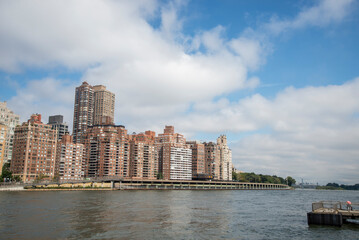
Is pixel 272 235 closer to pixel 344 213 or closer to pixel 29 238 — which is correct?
pixel 344 213

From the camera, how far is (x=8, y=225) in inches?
2045

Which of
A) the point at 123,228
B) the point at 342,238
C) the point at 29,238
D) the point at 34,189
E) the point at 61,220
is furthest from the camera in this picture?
the point at 34,189

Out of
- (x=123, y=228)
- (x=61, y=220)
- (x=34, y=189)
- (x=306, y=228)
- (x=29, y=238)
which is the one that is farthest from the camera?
(x=34, y=189)

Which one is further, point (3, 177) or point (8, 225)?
point (3, 177)

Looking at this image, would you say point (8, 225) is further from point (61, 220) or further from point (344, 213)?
point (344, 213)

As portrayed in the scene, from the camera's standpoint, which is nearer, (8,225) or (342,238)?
(342,238)

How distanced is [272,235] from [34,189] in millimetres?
161330

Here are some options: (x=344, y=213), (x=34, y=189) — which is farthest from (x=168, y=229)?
(x=34, y=189)

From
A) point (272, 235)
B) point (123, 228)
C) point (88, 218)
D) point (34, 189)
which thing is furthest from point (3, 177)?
point (272, 235)

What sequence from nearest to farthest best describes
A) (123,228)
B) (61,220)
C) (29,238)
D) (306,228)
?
(29,238) < (123,228) < (306,228) < (61,220)

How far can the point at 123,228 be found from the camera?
50.6 m

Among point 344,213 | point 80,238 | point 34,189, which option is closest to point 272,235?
point 344,213

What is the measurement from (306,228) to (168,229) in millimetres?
24518

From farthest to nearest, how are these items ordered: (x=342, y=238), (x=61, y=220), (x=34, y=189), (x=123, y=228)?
1. (x=34, y=189)
2. (x=61, y=220)
3. (x=123, y=228)
4. (x=342, y=238)
